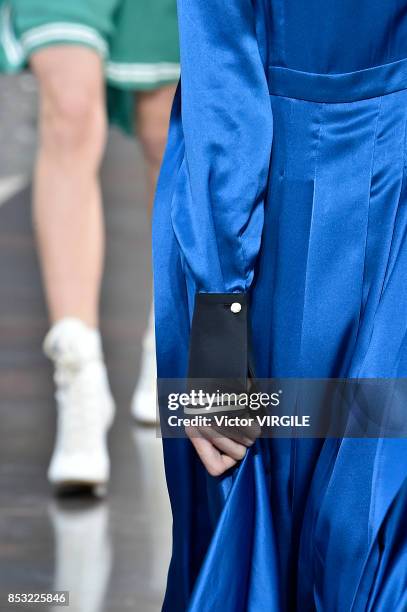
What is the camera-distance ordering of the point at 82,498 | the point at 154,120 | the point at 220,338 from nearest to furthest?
the point at 220,338 → the point at 82,498 → the point at 154,120

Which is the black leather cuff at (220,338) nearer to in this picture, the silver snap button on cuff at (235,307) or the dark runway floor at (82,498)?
the silver snap button on cuff at (235,307)

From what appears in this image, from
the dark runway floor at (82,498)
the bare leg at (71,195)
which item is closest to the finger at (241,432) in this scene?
the dark runway floor at (82,498)

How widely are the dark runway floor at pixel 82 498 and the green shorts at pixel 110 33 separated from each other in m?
1.01

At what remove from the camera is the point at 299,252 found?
78.7 inches

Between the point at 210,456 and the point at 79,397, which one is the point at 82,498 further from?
the point at 210,456

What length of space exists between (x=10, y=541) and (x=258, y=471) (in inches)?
51.8

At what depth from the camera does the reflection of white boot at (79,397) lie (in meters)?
3.48

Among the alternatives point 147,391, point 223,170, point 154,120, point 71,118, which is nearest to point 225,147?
point 223,170

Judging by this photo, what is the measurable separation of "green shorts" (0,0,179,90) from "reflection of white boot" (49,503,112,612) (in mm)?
→ 1137

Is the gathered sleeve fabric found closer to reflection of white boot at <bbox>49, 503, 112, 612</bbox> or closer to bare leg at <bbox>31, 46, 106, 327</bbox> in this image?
reflection of white boot at <bbox>49, 503, 112, 612</bbox>

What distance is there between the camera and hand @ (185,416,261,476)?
2012 millimetres

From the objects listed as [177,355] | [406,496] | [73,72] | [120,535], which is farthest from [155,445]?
[406,496]

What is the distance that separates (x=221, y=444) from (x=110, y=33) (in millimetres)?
1822

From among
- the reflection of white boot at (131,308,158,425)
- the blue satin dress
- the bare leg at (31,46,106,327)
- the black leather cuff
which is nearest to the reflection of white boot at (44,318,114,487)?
the bare leg at (31,46,106,327)
